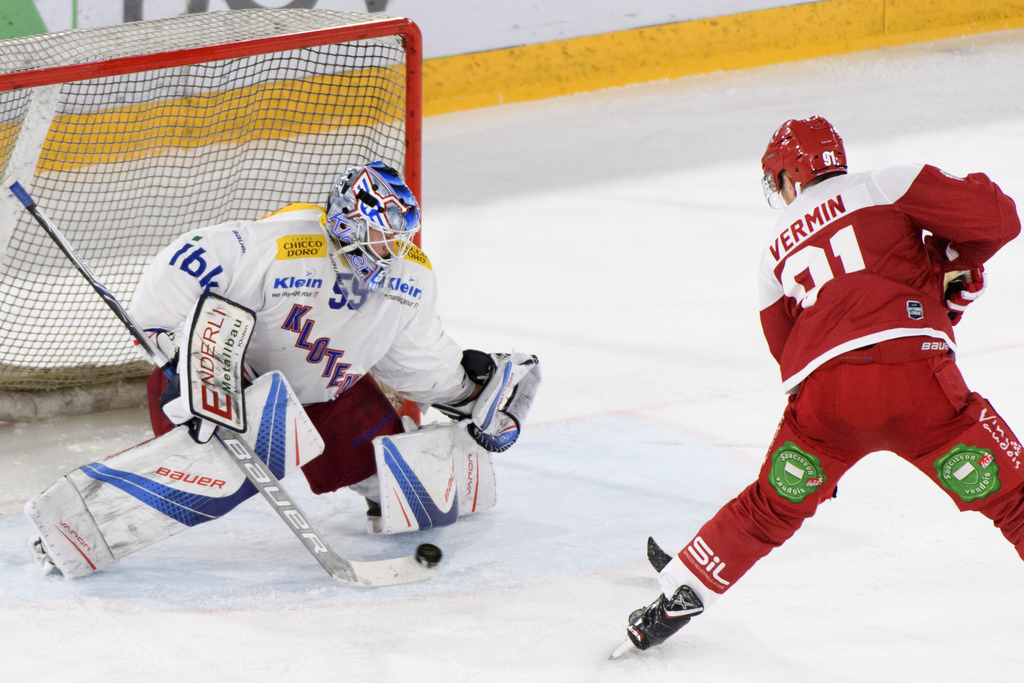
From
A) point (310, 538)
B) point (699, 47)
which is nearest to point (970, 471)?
point (310, 538)

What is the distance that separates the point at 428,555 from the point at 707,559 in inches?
29.7

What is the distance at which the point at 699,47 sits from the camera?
6.73m

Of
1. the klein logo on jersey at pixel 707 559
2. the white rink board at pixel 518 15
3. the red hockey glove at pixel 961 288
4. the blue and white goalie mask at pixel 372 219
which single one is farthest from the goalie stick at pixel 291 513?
the white rink board at pixel 518 15

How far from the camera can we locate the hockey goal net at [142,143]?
290 centimetres

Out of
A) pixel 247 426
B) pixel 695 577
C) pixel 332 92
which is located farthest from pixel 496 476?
pixel 332 92

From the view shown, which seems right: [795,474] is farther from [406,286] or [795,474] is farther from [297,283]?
[297,283]

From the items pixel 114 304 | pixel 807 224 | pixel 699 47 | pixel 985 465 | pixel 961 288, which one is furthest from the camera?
pixel 699 47

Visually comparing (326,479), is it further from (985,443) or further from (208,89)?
(208,89)

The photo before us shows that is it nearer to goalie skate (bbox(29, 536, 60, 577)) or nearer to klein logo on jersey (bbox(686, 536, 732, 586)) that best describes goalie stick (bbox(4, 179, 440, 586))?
goalie skate (bbox(29, 536, 60, 577))

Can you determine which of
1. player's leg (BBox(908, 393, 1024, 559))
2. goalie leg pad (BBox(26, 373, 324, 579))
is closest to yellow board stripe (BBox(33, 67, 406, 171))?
goalie leg pad (BBox(26, 373, 324, 579))

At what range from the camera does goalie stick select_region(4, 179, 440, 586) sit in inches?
97.3

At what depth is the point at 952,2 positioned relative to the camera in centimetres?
700

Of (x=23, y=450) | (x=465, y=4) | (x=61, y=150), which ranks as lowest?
(x=23, y=450)

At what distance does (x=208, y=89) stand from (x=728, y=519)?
2738mm
